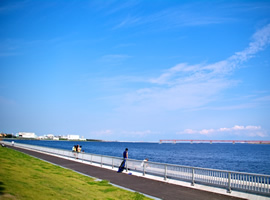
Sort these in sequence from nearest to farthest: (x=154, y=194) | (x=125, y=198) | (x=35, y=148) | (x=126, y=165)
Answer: (x=125, y=198), (x=154, y=194), (x=126, y=165), (x=35, y=148)

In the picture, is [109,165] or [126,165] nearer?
[126,165]

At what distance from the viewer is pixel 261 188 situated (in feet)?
36.1

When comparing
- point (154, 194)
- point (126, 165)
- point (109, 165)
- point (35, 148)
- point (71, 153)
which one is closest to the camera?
point (154, 194)

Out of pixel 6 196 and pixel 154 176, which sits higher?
pixel 6 196

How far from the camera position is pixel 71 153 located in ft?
101

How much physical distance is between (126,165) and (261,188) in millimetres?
11152

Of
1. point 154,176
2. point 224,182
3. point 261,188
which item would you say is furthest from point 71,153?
point 261,188

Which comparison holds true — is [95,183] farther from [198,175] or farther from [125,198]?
[198,175]

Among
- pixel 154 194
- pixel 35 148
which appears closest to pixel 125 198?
pixel 154 194

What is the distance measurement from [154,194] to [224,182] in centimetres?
373

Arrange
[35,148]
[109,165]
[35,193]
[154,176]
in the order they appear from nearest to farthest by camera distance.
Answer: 1. [35,193]
2. [154,176]
3. [109,165]
4. [35,148]

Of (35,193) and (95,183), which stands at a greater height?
(35,193)

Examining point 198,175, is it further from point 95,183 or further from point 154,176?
point 95,183

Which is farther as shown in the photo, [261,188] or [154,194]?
[154,194]
